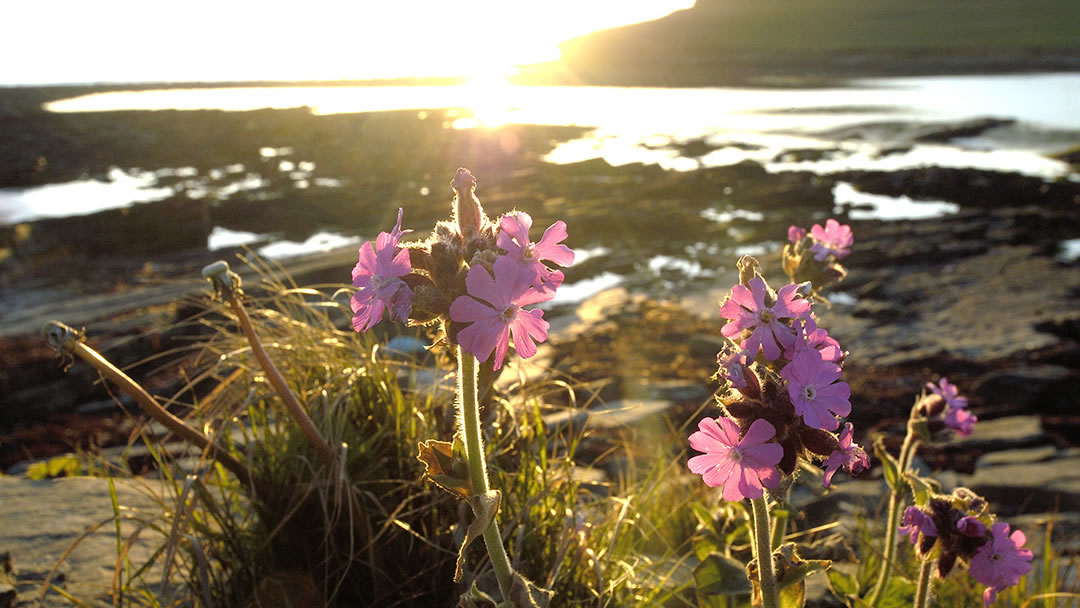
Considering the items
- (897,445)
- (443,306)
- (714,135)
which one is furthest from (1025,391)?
(714,135)

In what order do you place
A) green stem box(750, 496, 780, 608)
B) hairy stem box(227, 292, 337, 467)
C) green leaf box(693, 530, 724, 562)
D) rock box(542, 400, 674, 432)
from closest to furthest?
green stem box(750, 496, 780, 608), hairy stem box(227, 292, 337, 467), green leaf box(693, 530, 724, 562), rock box(542, 400, 674, 432)

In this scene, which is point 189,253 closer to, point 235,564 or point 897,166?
point 235,564

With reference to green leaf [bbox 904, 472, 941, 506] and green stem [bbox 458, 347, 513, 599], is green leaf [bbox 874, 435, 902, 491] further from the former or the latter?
green stem [bbox 458, 347, 513, 599]

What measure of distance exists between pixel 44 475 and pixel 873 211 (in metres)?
14.2

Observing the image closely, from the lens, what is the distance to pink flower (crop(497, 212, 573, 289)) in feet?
4.36

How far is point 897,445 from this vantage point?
16.7 feet

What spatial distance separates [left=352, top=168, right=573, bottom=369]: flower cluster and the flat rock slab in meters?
1.47

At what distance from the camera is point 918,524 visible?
1.96m

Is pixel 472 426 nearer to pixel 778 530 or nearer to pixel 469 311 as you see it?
pixel 469 311

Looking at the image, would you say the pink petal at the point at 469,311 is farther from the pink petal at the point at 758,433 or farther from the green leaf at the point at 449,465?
the pink petal at the point at 758,433

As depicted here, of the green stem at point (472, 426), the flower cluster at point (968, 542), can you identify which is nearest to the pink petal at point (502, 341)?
the green stem at point (472, 426)

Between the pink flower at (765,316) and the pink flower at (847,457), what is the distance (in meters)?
0.20

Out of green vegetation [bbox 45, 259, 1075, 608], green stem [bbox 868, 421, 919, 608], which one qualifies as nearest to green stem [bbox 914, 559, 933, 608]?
green stem [bbox 868, 421, 919, 608]

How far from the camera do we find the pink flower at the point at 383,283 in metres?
1.38
